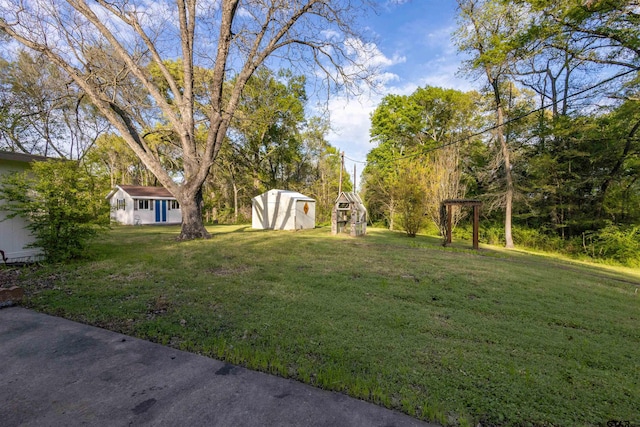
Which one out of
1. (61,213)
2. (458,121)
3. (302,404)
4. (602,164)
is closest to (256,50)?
(61,213)

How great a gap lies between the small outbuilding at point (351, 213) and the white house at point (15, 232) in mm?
10697

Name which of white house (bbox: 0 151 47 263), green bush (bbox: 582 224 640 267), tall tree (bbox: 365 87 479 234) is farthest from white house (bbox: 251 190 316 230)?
green bush (bbox: 582 224 640 267)

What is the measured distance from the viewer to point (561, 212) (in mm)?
13719

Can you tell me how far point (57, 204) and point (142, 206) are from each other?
1609cm

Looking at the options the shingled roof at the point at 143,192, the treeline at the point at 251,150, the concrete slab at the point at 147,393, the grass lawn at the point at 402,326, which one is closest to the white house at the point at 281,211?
the treeline at the point at 251,150

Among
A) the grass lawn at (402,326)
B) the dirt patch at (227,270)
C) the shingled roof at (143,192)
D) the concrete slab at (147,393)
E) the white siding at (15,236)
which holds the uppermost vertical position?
the shingled roof at (143,192)

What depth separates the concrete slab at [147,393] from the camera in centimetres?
157

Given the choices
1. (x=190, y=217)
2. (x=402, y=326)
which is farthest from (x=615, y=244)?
(x=190, y=217)

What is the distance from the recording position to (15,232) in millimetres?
5613

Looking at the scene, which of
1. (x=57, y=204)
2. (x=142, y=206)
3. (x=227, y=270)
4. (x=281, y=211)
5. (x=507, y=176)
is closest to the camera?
(x=57, y=204)

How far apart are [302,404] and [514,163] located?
17911mm

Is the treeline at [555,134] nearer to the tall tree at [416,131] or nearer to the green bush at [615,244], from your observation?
the green bush at [615,244]

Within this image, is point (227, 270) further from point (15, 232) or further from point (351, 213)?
point (351, 213)

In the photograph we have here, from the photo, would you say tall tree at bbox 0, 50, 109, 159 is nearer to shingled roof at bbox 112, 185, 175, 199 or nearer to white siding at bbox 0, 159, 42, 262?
shingled roof at bbox 112, 185, 175, 199
